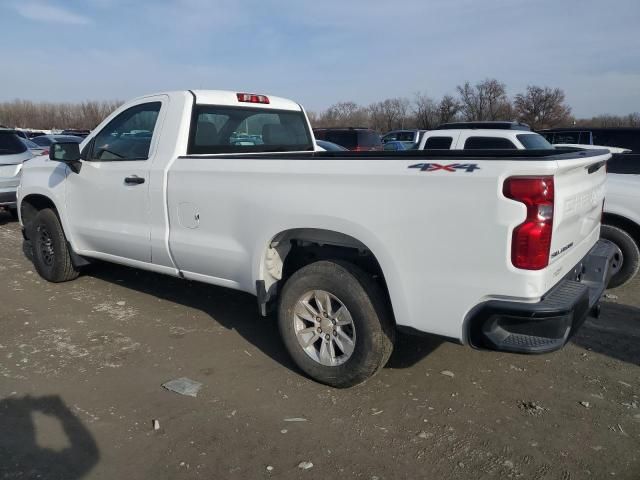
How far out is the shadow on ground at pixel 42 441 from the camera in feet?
9.33

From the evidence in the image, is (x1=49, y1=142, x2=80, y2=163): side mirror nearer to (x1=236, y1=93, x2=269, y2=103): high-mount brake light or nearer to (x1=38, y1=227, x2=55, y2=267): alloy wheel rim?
(x1=38, y1=227, x2=55, y2=267): alloy wheel rim

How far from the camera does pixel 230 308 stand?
210 inches

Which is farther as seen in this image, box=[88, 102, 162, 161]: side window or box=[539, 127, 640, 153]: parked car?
box=[539, 127, 640, 153]: parked car

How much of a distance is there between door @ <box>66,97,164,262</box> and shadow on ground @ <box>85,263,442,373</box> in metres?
0.86

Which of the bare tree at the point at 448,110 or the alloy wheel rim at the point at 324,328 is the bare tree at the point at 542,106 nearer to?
the bare tree at the point at 448,110

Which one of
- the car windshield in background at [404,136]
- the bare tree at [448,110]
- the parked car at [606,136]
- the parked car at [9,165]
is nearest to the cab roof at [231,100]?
the parked car at [9,165]

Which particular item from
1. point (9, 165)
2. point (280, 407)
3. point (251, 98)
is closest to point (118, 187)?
point (251, 98)

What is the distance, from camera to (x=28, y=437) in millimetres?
3141

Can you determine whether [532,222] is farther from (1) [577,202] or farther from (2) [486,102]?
(2) [486,102]

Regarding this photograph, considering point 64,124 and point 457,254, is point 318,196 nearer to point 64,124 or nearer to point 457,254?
point 457,254

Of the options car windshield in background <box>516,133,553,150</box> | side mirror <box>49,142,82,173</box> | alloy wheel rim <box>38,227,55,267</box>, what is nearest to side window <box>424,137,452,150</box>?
car windshield in background <box>516,133,553,150</box>

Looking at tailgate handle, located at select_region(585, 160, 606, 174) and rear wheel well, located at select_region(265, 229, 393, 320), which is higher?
tailgate handle, located at select_region(585, 160, 606, 174)

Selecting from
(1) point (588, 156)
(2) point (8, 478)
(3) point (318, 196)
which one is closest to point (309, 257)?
(3) point (318, 196)

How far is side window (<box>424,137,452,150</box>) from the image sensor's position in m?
8.83
